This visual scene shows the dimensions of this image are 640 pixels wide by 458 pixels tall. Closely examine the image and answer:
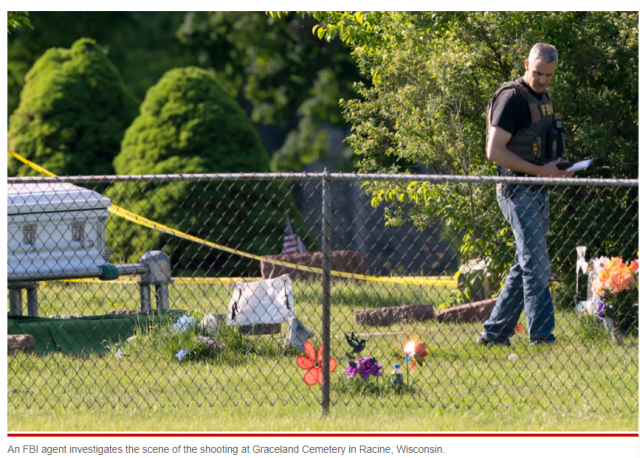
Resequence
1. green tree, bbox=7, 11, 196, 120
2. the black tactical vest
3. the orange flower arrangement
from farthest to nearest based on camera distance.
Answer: green tree, bbox=7, 11, 196, 120 → the orange flower arrangement → the black tactical vest

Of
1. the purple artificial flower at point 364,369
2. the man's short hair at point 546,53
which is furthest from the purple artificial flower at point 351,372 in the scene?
the man's short hair at point 546,53

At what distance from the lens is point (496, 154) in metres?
4.91

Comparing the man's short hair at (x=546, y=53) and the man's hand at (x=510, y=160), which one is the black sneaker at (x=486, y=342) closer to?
the man's hand at (x=510, y=160)

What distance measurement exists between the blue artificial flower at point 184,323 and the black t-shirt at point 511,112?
2.51 meters

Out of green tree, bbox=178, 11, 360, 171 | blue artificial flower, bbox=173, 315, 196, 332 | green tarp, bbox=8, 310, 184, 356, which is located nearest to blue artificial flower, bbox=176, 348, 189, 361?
blue artificial flower, bbox=173, 315, 196, 332

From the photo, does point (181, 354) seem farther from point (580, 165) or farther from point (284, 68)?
point (284, 68)

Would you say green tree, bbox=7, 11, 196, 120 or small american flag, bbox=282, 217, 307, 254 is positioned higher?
green tree, bbox=7, 11, 196, 120

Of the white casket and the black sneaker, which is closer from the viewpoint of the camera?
the black sneaker

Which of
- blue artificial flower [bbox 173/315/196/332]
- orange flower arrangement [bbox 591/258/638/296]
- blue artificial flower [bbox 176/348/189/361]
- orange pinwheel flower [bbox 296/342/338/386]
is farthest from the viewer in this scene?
blue artificial flower [bbox 173/315/196/332]

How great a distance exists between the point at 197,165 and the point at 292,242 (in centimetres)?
162

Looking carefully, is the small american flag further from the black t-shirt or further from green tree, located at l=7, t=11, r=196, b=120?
green tree, located at l=7, t=11, r=196, b=120

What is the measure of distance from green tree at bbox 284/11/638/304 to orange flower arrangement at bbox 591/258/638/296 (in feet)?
2.71

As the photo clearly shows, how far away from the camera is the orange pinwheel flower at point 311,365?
436 centimetres

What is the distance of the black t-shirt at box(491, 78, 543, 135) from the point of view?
4.94m
